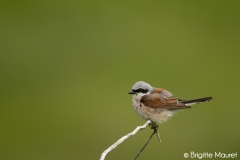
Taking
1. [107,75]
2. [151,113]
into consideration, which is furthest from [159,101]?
[107,75]

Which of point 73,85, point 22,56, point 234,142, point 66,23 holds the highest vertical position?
point 66,23

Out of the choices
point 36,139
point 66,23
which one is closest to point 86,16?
point 66,23

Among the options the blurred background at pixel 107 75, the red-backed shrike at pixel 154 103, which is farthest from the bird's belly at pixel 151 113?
the blurred background at pixel 107 75

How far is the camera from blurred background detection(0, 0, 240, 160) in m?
13.3

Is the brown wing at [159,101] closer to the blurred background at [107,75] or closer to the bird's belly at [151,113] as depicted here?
the bird's belly at [151,113]

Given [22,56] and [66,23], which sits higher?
[66,23]

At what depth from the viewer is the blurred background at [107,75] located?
13.3 metres

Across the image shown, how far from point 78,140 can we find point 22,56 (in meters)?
6.76

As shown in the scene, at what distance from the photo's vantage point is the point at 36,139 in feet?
45.5

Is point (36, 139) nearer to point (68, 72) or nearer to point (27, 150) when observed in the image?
point (27, 150)

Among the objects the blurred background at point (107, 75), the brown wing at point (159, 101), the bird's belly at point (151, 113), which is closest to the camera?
the bird's belly at point (151, 113)

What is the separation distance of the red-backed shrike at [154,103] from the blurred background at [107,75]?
13.9 feet

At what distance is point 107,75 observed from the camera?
17469 millimetres

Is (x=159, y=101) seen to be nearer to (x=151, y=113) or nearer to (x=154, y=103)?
(x=154, y=103)
